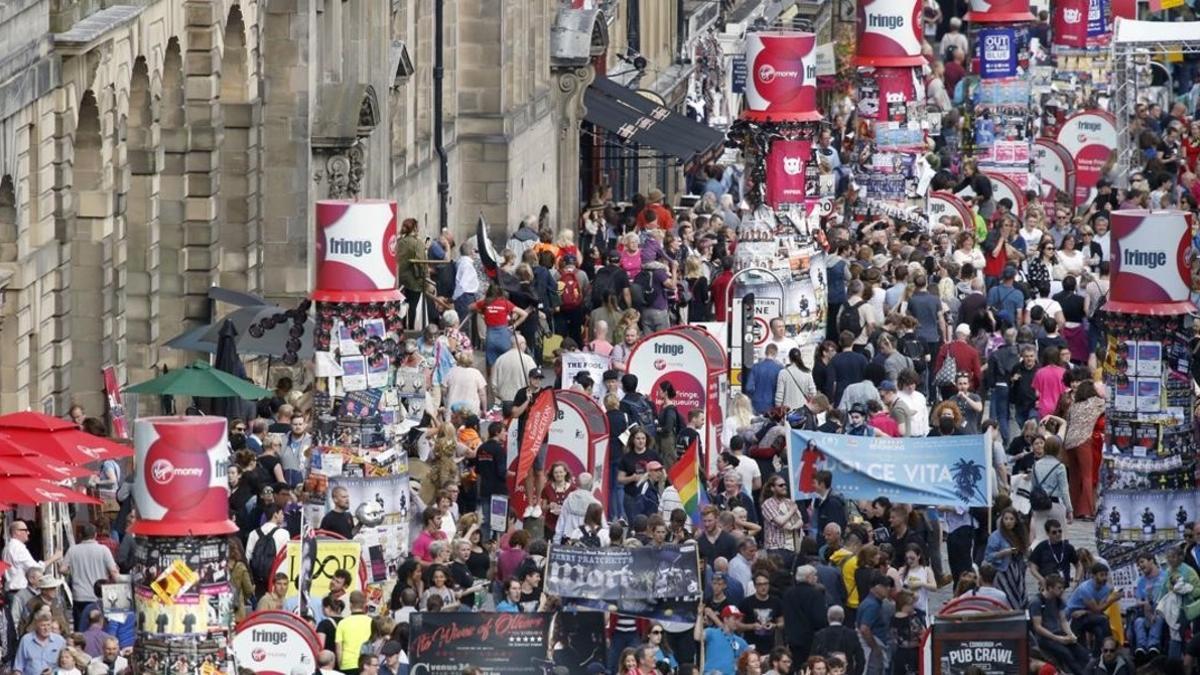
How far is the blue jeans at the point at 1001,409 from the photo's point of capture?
43344mm

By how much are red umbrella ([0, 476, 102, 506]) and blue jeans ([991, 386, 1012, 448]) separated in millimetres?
12488

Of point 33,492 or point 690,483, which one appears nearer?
point 33,492

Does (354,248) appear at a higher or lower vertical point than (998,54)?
lower

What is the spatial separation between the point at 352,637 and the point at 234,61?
15064mm

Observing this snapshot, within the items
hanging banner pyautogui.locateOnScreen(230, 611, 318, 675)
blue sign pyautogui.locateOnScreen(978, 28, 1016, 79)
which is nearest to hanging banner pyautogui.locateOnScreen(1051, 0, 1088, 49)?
blue sign pyautogui.locateOnScreen(978, 28, 1016, 79)

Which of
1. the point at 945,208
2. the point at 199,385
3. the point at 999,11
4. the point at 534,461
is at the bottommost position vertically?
the point at 534,461

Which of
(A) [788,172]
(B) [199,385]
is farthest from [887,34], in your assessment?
(B) [199,385]

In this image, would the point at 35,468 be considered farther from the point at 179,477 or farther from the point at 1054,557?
the point at 1054,557

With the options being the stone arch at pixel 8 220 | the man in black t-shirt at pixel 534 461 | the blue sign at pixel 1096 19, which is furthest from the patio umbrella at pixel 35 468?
the blue sign at pixel 1096 19

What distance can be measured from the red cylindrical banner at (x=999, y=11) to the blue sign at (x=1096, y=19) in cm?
329

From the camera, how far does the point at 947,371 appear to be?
144 ft

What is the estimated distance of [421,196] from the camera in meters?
54.8

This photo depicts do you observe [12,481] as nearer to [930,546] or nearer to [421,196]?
[930,546]

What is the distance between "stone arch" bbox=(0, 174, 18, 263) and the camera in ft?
130
